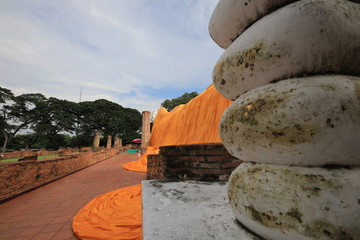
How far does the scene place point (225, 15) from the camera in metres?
1.03

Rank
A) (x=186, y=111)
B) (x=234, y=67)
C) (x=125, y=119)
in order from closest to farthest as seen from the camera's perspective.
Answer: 1. (x=234, y=67)
2. (x=186, y=111)
3. (x=125, y=119)

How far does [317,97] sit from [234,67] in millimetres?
395

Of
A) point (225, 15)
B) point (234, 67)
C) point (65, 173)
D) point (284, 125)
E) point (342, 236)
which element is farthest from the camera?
point (65, 173)

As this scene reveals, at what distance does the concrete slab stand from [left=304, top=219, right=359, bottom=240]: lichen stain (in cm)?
26

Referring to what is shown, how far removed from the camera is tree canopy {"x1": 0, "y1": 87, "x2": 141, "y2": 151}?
27.2 meters

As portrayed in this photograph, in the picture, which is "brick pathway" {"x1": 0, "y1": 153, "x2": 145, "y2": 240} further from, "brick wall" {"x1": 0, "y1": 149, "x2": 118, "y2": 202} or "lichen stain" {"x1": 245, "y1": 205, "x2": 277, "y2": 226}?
"lichen stain" {"x1": 245, "y1": 205, "x2": 277, "y2": 226}

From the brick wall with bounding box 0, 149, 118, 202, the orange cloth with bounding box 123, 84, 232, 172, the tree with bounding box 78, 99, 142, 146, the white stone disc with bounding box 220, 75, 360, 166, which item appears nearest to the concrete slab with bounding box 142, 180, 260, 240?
the white stone disc with bounding box 220, 75, 360, 166

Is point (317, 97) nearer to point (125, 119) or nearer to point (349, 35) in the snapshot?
point (349, 35)

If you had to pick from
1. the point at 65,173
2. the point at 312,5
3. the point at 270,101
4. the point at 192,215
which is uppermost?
the point at 312,5

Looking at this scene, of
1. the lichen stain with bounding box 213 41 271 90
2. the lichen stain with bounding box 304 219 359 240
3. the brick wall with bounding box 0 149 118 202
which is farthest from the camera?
the brick wall with bounding box 0 149 118 202

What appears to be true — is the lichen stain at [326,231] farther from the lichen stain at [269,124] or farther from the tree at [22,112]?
the tree at [22,112]

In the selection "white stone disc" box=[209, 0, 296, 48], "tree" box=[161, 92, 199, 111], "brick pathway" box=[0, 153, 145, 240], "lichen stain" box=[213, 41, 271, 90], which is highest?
"tree" box=[161, 92, 199, 111]

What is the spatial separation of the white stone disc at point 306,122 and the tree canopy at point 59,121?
34.1 metres

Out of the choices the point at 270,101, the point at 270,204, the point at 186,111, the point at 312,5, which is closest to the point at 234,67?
the point at 270,101
